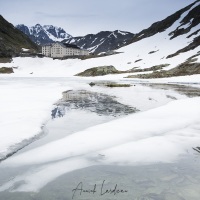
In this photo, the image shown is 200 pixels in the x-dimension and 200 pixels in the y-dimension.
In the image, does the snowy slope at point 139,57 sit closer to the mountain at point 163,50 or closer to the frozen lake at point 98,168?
the mountain at point 163,50

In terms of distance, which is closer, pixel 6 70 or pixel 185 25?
pixel 6 70

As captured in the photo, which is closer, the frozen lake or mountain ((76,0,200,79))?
the frozen lake

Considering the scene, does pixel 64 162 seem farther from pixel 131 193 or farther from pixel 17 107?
pixel 17 107

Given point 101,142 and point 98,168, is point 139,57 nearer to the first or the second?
point 101,142

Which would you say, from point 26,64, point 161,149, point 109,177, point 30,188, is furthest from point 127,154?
point 26,64

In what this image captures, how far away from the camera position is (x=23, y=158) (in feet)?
25.6

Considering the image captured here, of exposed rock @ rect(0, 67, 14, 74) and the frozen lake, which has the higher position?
the frozen lake

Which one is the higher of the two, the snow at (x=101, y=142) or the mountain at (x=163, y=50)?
the mountain at (x=163, y=50)

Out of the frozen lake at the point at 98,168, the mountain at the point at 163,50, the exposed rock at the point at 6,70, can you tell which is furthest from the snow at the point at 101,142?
the exposed rock at the point at 6,70

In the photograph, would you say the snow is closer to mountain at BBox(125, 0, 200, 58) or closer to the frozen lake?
the frozen lake

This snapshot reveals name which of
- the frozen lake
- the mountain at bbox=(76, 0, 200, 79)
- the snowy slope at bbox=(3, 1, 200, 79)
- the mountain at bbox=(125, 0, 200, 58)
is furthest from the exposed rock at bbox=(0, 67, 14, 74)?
the frozen lake

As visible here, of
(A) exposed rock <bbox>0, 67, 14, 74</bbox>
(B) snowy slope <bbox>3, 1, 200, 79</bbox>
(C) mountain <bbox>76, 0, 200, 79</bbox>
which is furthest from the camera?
(A) exposed rock <bbox>0, 67, 14, 74</bbox>

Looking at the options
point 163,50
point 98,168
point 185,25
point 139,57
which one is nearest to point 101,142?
point 98,168

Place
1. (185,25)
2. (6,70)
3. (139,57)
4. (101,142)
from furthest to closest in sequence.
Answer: (185,25), (139,57), (6,70), (101,142)
